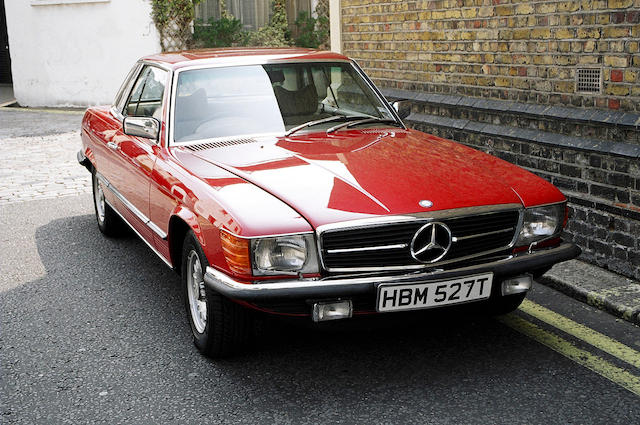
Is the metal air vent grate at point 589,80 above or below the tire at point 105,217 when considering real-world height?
above

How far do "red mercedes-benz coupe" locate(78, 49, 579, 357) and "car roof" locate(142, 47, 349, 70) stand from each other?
0.02 meters

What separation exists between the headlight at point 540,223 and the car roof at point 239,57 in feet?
6.98

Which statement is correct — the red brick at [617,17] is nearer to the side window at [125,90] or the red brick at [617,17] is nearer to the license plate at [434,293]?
the license plate at [434,293]

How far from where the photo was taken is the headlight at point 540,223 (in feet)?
Answer: 13.2

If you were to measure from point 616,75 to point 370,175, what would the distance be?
2.31 meters

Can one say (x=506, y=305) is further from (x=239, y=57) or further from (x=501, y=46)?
(x=501, y=46)

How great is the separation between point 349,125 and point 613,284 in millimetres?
1945

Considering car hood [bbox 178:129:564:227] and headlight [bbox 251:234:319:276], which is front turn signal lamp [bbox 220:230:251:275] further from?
car hood [bbox 178:129:564:227]

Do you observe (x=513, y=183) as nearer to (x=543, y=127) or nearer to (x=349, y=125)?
(x=349, y=125)

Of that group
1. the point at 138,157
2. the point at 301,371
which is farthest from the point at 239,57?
the point at 301,371

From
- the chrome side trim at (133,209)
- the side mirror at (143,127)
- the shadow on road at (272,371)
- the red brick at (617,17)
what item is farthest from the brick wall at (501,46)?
the chrome side trim at (133,209)

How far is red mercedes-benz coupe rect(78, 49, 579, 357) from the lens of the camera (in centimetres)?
363

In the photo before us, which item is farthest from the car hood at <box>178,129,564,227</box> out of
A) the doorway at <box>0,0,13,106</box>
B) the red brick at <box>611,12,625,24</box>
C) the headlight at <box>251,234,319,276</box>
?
the doorway at <box>0,0,13,106</box>

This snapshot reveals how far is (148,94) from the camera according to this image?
573cm
